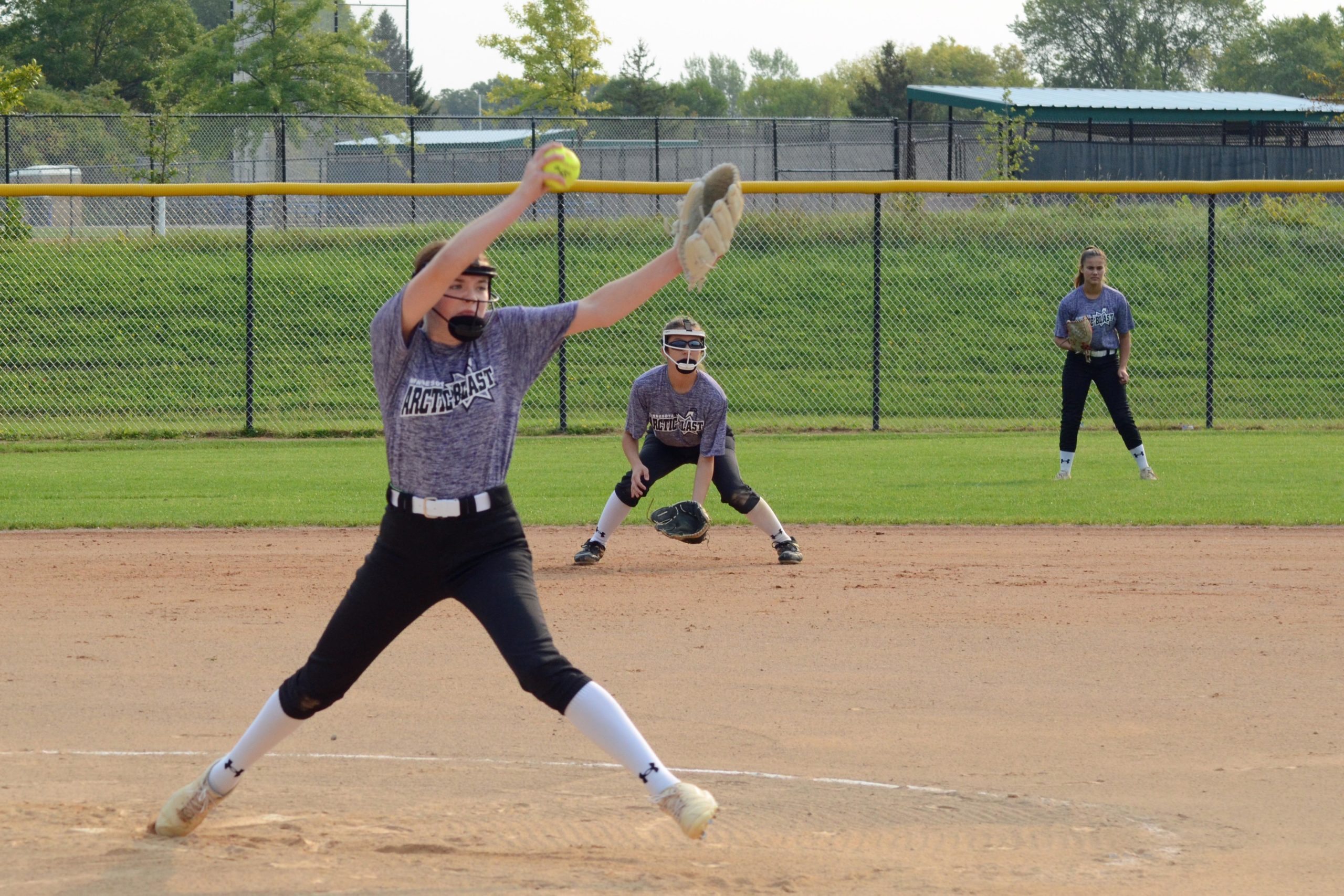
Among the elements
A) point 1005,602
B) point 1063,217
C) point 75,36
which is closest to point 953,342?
point 1063,217

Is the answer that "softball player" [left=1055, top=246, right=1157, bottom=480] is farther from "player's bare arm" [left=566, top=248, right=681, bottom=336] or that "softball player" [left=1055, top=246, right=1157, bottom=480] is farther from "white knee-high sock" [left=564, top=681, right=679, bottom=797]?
"white knee-high sock" [left=564, top=681, right=679, bottom=797]

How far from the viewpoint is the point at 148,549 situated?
9633mm

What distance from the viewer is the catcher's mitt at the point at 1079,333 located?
12.1 m

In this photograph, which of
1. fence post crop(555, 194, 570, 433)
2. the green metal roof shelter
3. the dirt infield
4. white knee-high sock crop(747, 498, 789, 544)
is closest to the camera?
the dirt infield

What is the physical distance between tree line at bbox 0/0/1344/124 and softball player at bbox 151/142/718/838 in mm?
22704

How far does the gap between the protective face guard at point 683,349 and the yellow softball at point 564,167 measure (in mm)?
4321

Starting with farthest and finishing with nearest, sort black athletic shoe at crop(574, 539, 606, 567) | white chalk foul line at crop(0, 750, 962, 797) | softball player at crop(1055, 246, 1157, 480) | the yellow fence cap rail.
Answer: the yellow fence cap rail < softball player at crop(1055, 246, 1157, 480) < black athletic shoe at crop(574, 539, 606, 567) < white chalk foul line at crop(0, 750, 962, 797)

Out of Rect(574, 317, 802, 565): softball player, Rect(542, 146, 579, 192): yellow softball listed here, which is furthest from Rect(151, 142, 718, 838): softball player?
A: Rect(574, 317, 802, 565): softball player

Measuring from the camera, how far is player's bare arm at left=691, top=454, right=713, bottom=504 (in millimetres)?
8438

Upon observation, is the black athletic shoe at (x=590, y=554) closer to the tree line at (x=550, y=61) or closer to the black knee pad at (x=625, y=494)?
the black knee pad at (x=625, y=494)

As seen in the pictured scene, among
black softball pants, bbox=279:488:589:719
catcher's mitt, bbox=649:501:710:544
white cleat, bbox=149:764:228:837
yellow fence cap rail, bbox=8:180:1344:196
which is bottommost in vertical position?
white cleat, bbox=149:764:228:837

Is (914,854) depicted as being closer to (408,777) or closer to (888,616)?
(408,777)

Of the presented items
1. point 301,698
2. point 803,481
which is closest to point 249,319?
point 803,481

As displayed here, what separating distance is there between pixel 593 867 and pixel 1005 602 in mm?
4405
